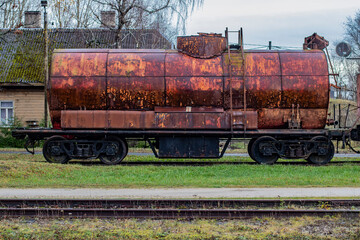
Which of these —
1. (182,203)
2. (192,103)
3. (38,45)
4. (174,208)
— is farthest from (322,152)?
(38,45)

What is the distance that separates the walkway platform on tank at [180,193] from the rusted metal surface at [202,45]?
7.58 metres

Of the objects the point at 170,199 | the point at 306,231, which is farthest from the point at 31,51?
the point at 306,231

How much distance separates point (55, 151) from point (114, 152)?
7.36 ft

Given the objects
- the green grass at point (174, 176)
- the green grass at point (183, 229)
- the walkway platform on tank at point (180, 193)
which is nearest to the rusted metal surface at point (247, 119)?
the green grass at point (174, 176)

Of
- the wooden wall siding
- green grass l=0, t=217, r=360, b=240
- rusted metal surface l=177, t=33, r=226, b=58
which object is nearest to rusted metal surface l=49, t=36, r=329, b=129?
rusted metal surface l=177, t=33, r=226, b=58

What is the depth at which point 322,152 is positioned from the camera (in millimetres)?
18016

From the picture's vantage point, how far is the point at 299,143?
18188 millimetres

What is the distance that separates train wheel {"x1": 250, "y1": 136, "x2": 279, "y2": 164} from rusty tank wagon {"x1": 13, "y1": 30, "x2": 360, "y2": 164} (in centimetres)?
4

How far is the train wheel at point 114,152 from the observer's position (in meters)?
18.2

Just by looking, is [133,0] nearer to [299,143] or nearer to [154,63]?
[154,63]

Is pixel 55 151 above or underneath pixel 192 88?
underneath

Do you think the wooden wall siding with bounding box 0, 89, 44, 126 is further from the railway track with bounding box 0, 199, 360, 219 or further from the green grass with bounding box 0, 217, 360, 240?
the green grass with bounding box 0, 217, 360, 240

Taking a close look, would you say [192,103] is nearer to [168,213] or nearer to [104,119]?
[104,119]

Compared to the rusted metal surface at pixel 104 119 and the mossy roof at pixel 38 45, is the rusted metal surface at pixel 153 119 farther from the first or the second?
the mossy roof at pixel 38 45
